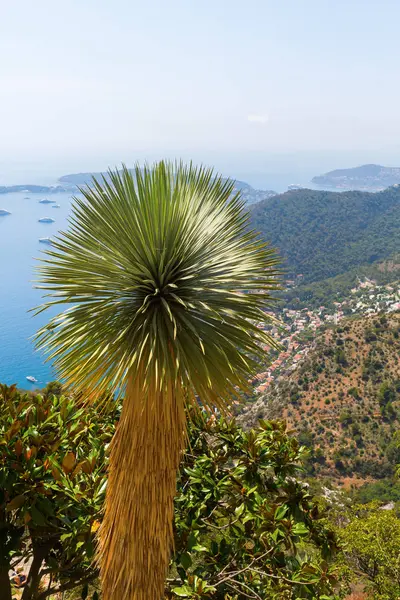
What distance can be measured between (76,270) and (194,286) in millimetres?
806

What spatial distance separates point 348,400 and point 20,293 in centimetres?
8661

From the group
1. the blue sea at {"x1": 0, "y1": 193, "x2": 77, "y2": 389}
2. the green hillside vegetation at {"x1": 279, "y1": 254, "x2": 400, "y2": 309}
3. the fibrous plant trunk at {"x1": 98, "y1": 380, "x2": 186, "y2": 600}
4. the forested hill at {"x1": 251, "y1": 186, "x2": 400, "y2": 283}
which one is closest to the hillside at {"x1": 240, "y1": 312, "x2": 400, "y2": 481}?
the blue sea at {"x1": 0, "y1": 193, "x2": 77, "y2": 389}

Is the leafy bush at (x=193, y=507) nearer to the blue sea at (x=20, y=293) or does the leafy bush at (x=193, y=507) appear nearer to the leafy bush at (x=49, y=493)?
the leafy bush at (x=49, y=493)

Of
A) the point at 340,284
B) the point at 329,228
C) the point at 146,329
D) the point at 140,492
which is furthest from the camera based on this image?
the point at 329,228

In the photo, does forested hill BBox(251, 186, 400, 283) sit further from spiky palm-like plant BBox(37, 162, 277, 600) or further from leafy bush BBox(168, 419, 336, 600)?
spiky palm-like plant BBox(37, 162, 277, 600)

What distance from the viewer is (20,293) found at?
106 metres

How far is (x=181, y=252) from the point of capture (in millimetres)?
2738

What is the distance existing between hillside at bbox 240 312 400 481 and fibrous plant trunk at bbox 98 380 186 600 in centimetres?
4864

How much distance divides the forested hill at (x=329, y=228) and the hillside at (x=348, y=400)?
232ft

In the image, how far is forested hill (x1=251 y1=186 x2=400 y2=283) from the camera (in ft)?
460

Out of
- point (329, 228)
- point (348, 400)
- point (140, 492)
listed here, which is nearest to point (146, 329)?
point (140, 492)

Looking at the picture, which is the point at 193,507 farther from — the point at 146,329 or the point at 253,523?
Answer: the point at 146,329

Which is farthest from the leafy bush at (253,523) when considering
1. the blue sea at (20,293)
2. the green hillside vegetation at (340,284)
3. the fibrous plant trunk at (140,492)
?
the green hillside vegetation at (340,284)

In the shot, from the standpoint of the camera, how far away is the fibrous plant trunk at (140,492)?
8.54ft
